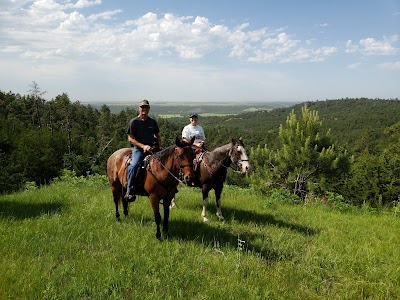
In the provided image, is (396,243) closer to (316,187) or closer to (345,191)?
(316,187)

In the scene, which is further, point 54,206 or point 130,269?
point 54,206

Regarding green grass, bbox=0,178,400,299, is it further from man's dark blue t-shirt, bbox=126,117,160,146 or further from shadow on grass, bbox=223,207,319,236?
man's dark blue t-shirt, bbox=126,117,160,146

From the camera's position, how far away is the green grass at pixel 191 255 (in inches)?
172

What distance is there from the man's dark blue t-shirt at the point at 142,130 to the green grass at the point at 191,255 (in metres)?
2.07

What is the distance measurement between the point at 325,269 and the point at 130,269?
341 cm

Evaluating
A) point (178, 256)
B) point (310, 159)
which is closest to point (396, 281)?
point (178, 256)

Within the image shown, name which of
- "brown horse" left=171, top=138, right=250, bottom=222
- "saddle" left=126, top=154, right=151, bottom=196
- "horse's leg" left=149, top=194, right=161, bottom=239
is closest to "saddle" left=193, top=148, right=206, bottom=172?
"brown horse" left=171, top=138, right=250, bottom=222

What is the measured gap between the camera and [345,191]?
1822 inches

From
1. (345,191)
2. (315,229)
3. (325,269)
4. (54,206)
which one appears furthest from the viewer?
(345,191)

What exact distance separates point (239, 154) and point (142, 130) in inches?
106

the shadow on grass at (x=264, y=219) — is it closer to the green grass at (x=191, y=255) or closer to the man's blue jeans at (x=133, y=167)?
the green grass at (x=191, y=255)

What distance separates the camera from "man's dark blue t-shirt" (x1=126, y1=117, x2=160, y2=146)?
710 cm

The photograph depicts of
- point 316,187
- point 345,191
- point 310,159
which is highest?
point 310,159

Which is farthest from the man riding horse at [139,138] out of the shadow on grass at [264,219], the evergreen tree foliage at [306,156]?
the evergreen tree foliage at [306,156]
